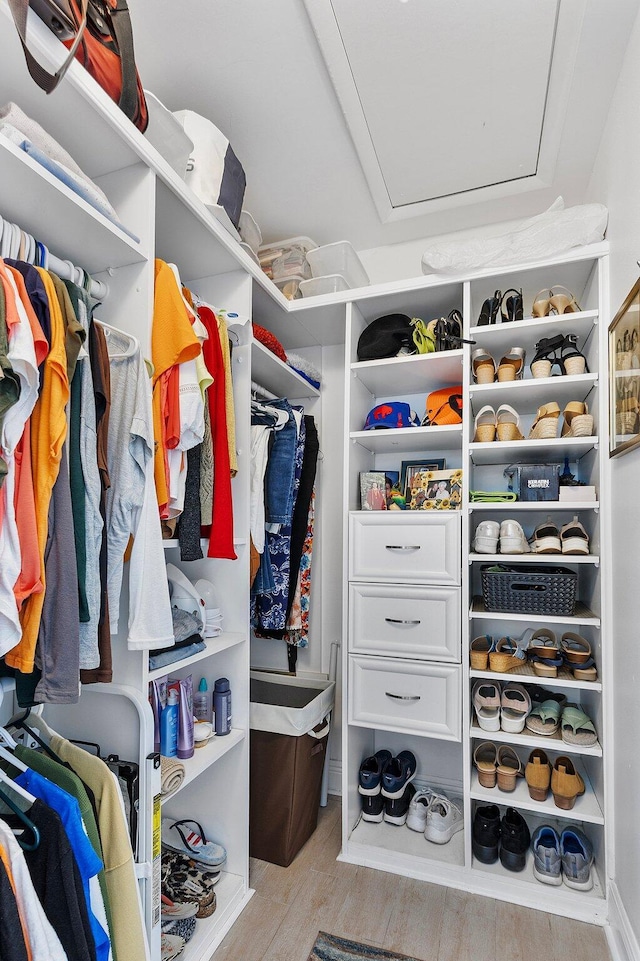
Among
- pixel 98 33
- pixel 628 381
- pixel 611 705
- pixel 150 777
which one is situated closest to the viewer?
pixel 98 33

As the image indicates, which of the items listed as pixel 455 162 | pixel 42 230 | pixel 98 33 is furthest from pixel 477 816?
pixel 98 33

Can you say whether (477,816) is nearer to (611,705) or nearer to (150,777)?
(611,705)

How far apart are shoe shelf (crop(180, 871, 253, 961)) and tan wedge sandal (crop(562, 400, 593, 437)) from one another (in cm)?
190

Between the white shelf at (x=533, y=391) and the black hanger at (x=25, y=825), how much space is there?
1.78m

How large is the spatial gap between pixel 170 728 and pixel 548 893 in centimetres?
136

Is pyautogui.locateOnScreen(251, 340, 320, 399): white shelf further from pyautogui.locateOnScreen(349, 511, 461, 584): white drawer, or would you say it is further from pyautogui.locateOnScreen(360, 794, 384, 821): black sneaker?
pyautogui.locateOnScreen(360, 794, 384, 821): black sneaker

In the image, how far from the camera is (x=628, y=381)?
1.49 m

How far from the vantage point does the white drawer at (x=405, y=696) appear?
6.21 ft

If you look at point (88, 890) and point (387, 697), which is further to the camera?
point (387, 697)

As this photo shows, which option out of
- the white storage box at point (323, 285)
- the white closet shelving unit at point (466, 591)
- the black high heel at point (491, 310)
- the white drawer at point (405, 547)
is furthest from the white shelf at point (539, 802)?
the white storage box at point (323, 285)

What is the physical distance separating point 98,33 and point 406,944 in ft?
8.33

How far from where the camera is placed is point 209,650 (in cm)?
160

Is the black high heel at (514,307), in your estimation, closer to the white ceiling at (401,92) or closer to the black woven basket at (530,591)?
the white ceiling at (401,92)

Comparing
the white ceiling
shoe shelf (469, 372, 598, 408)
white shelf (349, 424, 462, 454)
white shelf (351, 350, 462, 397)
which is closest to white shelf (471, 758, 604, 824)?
white shelf (349, 424, 462, 454)
